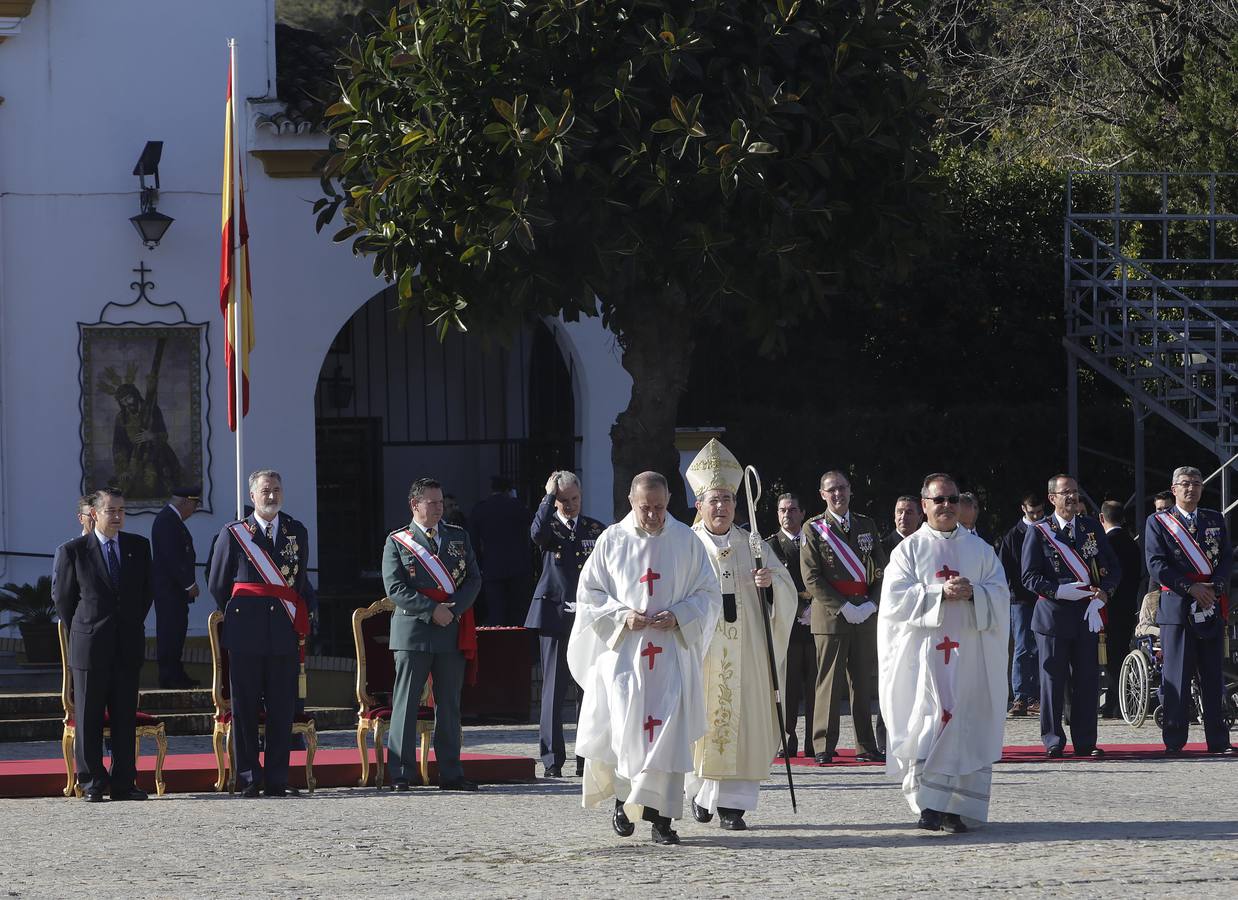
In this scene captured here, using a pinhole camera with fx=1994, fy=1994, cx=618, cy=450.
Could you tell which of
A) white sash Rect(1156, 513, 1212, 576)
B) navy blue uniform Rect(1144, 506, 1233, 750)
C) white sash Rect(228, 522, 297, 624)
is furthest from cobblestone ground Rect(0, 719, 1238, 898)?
white sash Rect(1156, 513, 1212, 576)

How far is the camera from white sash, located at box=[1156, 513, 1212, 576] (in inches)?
500

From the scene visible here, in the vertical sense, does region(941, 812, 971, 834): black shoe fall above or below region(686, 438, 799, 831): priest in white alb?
below

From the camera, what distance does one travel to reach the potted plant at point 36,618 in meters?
15.0

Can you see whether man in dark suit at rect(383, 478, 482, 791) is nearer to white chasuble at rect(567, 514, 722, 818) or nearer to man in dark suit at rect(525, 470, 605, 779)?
man in dark suit at rect(525, 470, 605, 779)

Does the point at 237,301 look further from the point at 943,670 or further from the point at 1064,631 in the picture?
the point at 943,670

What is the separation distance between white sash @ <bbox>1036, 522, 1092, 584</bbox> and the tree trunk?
3576 millimetres

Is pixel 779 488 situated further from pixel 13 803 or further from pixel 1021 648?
pixel 13 803

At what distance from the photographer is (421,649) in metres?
11.1

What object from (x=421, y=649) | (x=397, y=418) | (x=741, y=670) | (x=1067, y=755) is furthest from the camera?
(x=397, y=418)

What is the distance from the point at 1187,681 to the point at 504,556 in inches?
217

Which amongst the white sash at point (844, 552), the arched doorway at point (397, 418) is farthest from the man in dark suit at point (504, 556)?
the white sash at point (844, 552)

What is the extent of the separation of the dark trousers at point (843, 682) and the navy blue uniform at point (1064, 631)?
107 centimetres

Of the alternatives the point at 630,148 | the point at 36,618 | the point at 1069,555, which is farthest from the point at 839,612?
the point at 36,618

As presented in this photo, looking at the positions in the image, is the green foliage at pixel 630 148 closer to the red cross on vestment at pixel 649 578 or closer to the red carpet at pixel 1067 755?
the red carpet at pixel 1067 755
